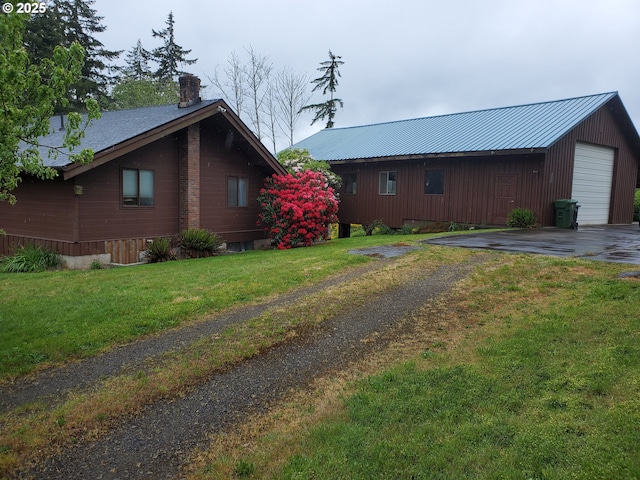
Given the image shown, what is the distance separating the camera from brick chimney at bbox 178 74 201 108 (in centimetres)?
1598

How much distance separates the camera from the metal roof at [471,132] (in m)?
18.5

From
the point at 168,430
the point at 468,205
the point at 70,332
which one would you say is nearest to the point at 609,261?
the point at 168,430

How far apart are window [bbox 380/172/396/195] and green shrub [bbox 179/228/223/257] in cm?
982

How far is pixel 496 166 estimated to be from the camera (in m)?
19.2

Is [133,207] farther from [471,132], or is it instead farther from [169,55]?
[169,55]

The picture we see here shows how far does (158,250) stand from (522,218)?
498 inches

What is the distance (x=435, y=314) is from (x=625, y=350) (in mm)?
2374

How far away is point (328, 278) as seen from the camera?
29.6 feet

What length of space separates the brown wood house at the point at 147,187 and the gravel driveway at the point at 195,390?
25.7 ft

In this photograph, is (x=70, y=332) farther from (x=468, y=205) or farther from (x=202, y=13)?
(x=202, y=13)

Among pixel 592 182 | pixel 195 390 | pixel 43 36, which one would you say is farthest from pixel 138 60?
pixel 195 390

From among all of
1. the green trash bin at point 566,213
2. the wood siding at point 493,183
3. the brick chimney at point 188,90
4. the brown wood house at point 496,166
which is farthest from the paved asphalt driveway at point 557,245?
the brick chimney at point 188,90

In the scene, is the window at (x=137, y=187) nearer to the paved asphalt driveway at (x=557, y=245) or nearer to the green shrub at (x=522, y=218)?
the paved asphalt driveway at (x=557, y=245)

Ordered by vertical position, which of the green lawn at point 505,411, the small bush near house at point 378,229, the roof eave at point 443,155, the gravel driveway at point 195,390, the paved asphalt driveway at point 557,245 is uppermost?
the roof eave at point 443,155
